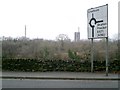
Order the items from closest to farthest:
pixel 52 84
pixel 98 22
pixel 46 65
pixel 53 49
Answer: pixel 52 84 < pixel 98 22 < pixel 46 65 < pixel 53 49

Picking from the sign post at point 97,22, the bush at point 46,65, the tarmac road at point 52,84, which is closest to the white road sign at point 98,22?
the sign post at point 97,22

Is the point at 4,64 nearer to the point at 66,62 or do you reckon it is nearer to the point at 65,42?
the point at 66,62

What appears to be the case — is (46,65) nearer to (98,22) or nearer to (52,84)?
(98,22)

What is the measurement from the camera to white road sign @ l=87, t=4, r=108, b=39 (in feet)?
63.6

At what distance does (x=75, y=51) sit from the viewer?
2228 centimetres

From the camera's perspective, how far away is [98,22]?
1981 cm

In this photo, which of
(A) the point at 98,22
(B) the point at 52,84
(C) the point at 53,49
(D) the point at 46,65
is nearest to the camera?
(B) the point at 52,84

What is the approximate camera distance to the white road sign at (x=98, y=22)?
63.6 ft

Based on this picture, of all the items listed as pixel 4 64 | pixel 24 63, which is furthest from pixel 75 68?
pixel 4 64

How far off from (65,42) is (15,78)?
9535 mm

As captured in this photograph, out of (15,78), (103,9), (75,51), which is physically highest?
(103,9)

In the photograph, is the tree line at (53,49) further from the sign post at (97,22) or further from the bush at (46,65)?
the sign post at (97,22)

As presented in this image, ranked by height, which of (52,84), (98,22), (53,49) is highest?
(98,22)

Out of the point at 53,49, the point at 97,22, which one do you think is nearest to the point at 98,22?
the point at 97,22
